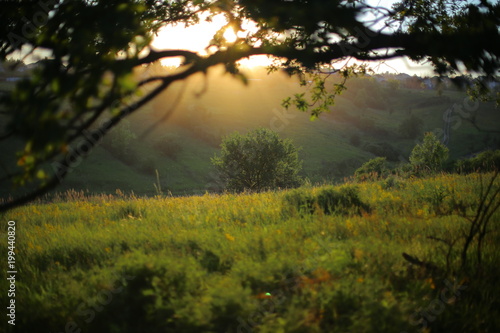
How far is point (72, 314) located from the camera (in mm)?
4148

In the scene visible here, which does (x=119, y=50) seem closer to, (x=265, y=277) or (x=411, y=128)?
(x=265, y=277)

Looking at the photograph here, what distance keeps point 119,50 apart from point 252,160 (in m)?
27.8

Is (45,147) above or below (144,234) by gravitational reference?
above

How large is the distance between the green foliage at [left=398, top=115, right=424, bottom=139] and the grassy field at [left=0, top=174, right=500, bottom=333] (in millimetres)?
121902

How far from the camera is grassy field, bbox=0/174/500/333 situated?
11.5 feet

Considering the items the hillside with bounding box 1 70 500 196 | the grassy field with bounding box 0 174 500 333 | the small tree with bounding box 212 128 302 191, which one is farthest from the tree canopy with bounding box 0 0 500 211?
the hillside with bounding box 1 70 500 196

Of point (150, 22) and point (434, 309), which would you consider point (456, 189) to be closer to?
point (434, 309)

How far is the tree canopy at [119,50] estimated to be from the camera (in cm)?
259

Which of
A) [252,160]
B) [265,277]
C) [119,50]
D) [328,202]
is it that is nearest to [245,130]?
[252,160]

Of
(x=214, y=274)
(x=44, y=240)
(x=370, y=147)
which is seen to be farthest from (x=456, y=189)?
(x=370, y=147)

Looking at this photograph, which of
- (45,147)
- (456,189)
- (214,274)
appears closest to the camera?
(45,147)

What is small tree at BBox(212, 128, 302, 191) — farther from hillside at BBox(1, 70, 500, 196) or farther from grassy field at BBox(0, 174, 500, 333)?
grassy field at BBox(0, 174, 500, 333)

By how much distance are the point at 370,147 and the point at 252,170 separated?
82.1m

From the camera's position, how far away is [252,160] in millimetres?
32406
